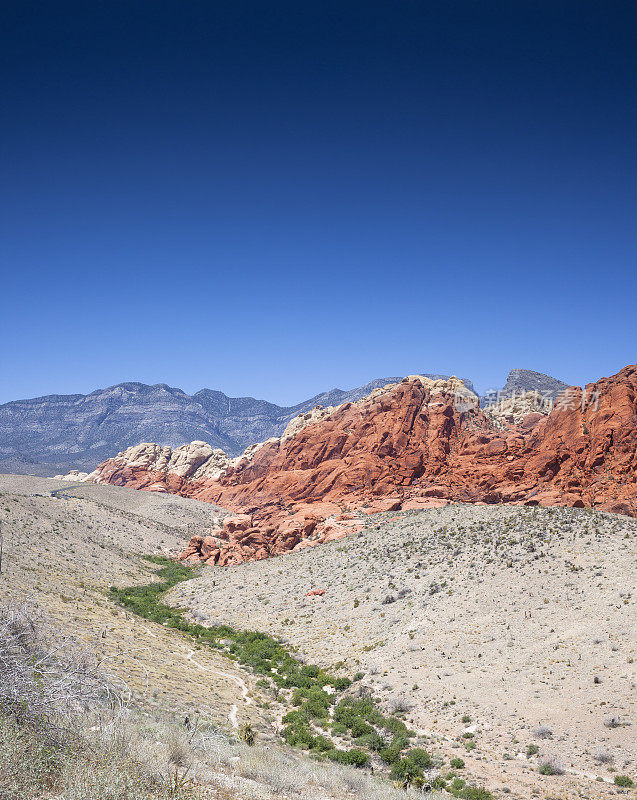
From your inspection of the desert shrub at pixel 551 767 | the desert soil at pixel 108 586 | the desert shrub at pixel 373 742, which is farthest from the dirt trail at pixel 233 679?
the desert shrub at pixel 551 767

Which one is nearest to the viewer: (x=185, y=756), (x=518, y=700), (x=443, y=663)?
(x=185, y=756)

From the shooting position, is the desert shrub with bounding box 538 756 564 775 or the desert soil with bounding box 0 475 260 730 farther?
the desert soil with bounding box 0 475 260 730

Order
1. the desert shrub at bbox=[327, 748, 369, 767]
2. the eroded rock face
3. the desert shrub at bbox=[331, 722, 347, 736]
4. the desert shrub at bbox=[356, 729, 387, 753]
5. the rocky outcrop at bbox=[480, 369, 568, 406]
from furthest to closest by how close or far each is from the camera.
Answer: the rocky outcrop at bbox=[480, 369, 568, 406] < the eroded rock face < the desert shrub at bbox=[331, 722, 347, 736] < the desert shrub at bbox=[356, 729, 387, 753] < the desert shrub at bbox=[327, 748, 369, 767]

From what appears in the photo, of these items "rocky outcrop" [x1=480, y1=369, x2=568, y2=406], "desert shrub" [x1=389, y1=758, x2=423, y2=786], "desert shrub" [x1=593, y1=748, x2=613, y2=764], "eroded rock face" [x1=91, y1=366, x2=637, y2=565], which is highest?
"rocky outcrop" [x1=480, y1=369, x2=568, y2=406]

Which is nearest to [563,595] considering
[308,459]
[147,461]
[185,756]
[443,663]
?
[443,663]

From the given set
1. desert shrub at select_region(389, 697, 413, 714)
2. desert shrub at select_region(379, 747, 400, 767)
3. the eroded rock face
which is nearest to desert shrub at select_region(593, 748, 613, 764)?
desert shrub at select_region(379, 747, 400, 767)

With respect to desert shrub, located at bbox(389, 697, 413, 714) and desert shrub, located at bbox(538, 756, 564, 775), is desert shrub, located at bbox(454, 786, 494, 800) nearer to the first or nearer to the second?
desert shrub, located at bbox(538, 756, 564, 775)

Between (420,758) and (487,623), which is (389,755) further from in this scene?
(487,623)

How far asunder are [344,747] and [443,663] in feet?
23.0

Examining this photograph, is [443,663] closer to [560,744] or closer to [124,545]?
[560,744]

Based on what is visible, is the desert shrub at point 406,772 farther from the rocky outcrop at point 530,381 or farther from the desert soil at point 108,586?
the rocky outcrop at point 530,381

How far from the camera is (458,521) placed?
1476 inches

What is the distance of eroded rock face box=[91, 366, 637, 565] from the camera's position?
1873 inches

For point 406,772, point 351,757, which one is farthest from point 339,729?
point 406,772
